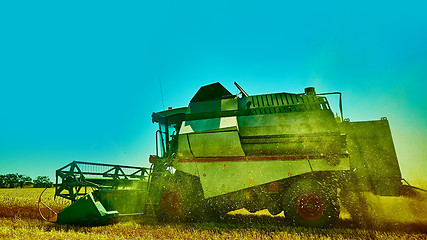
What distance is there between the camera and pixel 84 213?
584 cm

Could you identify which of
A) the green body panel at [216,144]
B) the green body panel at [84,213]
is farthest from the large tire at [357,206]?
the green body panel at [84,213]

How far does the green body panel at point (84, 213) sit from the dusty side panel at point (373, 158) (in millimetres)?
5444

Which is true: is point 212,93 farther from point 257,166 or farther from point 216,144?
point 257,166

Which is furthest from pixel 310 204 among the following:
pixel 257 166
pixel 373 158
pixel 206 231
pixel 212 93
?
pixel 212 93

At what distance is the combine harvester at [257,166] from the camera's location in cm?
558

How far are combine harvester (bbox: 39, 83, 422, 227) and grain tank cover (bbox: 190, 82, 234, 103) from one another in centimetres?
3

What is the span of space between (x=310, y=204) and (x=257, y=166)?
4.20 feet

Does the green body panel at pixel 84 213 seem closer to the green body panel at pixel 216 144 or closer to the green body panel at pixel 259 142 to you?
the green body panel at pixel 259 142

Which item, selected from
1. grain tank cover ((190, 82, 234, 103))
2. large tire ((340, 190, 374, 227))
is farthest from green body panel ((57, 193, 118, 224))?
large tire ((340, 190, 374, 227))

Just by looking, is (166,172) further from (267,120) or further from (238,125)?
(267,120)

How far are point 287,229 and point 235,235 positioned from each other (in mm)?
1118

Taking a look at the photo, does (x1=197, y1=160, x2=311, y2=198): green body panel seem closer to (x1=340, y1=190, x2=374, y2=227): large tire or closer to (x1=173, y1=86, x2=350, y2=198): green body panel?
(x1=173, y1=86, x2=350, y2=198): green body panel

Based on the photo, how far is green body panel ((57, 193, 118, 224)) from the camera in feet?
19.1

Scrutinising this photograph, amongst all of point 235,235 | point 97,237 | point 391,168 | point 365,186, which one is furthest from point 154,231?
point 391,168
